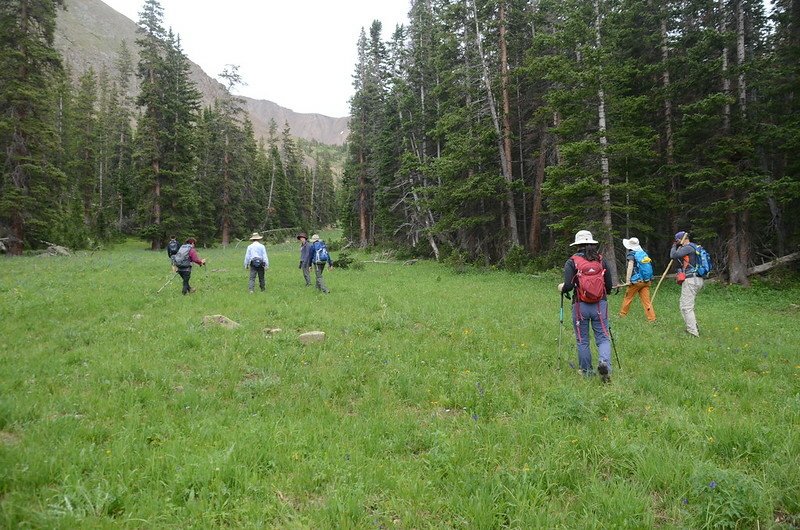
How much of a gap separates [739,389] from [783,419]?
1.43m

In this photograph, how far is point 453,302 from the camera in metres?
13.7

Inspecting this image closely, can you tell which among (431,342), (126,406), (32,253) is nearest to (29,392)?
(126,406)

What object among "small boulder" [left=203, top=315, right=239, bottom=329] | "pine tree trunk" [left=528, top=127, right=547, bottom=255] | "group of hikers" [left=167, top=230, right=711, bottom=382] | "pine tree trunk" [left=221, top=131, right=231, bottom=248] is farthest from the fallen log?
"pine tree trunk" [left=221, top=131, right=231, bottom=248]

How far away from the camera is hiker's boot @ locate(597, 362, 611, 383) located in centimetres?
630

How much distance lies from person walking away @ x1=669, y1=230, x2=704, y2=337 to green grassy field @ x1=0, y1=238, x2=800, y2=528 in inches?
14.0

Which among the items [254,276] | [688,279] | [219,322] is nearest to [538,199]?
[688,279]

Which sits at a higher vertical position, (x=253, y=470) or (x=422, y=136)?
(x=422, y=136)

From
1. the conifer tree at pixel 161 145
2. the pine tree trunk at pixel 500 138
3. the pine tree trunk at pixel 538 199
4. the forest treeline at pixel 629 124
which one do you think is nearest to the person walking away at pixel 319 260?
A: the forest treeline at pixel 629 124

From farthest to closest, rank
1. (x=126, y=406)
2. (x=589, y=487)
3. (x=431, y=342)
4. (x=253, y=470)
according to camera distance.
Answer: (x=431, y=342) → (x=126, y=406) → (x=253, y=470) → (x=589, y=487)

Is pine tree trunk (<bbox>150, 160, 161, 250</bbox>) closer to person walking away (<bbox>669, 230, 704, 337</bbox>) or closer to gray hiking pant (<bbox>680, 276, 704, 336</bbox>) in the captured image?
person walking away (<bbox>669, 230, 704, 337</bbox>)

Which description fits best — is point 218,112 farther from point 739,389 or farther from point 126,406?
point 739,389

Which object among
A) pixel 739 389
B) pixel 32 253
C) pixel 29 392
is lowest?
pixel 739 389

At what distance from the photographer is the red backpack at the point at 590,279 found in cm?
644

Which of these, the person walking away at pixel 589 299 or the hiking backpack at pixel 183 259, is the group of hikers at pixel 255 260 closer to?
the hiking backpack at pixel 183 259
